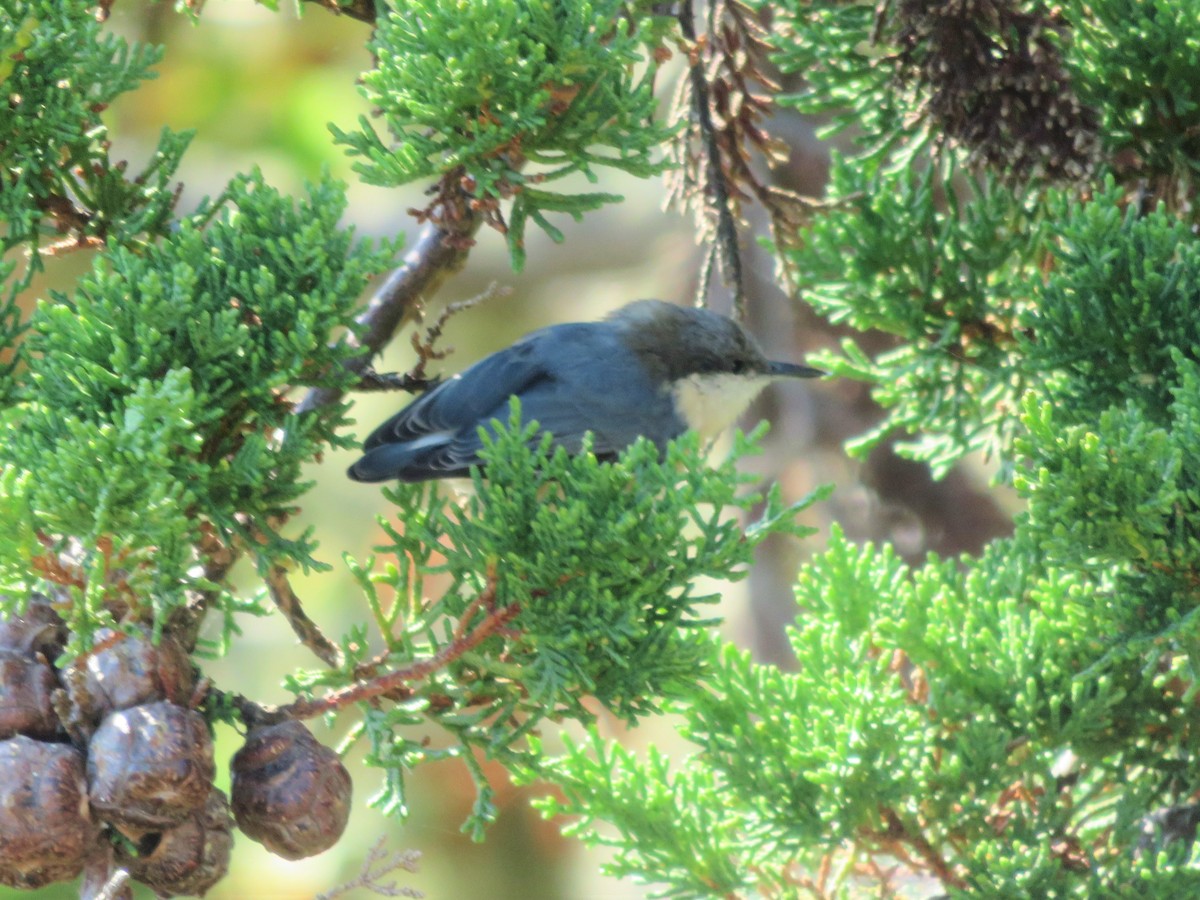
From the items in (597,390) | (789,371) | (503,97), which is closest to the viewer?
(503,97)

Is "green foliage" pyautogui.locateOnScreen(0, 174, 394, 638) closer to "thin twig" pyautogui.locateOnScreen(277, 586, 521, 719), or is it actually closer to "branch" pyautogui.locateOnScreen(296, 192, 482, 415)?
"thin twig" pyautogui.locateOnScreen(277, 586, 521, 719)

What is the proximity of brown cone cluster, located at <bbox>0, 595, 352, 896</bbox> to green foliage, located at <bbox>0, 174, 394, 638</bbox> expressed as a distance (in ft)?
0.32

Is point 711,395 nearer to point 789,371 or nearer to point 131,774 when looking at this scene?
point 789,371

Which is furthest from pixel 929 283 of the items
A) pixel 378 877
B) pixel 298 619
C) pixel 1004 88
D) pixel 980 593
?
pixel 378 877

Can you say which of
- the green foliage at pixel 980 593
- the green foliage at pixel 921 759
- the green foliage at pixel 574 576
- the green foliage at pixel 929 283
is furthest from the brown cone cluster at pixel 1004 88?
the green foliage at pixel 574 576

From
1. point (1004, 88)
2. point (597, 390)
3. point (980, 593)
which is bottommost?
point (980, 593)

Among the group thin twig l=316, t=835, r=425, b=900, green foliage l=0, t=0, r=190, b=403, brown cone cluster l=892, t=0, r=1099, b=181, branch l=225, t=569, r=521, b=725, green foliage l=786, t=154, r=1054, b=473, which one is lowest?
thin twig l=316, t=835, r=425, b=900

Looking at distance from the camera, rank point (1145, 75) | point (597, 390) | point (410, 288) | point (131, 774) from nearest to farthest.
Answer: point (131, 774)
point (1145, 75)
point (410, 288)
point (597, 390)

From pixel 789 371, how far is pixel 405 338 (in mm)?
1936

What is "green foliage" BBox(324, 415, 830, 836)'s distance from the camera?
115 cm

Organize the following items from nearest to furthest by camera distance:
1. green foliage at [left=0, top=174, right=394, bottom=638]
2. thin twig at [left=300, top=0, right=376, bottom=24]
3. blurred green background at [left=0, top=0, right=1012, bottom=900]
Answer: green foliage at [left=0, top=174, right=394, bottom=638], thin twig at [left=300, top=0, right=376, bottom=24], blurred green background at [left=0, top=0, right=1012, bottom=900]

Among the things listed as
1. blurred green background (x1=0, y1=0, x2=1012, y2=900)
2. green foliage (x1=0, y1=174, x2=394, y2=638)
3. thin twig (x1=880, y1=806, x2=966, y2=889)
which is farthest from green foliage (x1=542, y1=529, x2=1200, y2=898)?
blurred green background (x1=0, y1=0, x2=1012, y2=900)

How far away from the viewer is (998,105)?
1.52m

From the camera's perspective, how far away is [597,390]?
2166mm
